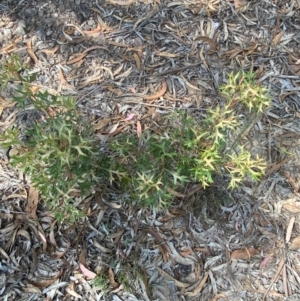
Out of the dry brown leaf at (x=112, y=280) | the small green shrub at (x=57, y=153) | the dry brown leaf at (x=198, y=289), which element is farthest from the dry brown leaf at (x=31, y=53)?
the dry brown leaf at (x=198, y=289)

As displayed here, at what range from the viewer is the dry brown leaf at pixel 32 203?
2.16m

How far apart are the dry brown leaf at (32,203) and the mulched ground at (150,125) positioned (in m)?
0.02

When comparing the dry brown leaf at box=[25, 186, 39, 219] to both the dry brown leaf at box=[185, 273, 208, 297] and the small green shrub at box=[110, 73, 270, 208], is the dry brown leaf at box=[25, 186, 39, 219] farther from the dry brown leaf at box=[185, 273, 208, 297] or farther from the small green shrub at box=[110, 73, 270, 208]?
the dry brown leaf at box=[185, 273, 208, 297]

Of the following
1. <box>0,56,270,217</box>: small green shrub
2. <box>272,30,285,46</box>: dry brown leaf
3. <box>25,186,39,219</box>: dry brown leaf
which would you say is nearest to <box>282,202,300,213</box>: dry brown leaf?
<box>0,56,270,217</box>: small green shrub

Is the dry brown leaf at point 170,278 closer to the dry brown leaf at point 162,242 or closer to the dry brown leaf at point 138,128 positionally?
the dry brown leaf at point 162,242

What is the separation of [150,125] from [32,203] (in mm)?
712

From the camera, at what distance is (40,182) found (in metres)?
1.76

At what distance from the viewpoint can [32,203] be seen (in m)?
Result: 2.18

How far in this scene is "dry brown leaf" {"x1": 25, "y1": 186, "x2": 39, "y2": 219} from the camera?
2.16 meters

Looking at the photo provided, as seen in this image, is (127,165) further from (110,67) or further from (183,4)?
(183,4)

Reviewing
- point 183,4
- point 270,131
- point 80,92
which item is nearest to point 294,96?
point 270,131

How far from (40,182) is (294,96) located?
1.45 metres

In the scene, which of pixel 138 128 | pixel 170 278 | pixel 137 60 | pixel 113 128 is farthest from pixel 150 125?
pixel 170 278

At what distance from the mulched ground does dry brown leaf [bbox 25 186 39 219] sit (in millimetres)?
25
